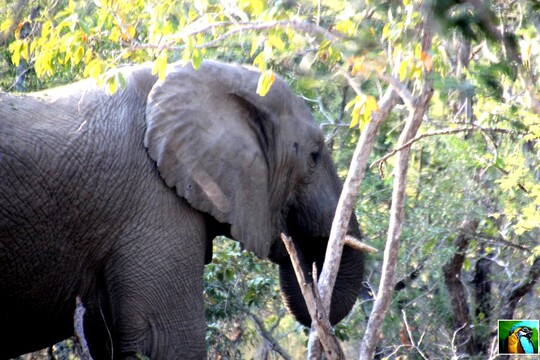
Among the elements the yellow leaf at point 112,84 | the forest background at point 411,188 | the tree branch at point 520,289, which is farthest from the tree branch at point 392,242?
the tree branch at point 520,289

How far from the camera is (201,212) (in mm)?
5496

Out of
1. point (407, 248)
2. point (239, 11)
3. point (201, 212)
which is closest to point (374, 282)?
point (407, 248)

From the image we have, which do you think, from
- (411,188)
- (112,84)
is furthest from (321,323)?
(411,188)

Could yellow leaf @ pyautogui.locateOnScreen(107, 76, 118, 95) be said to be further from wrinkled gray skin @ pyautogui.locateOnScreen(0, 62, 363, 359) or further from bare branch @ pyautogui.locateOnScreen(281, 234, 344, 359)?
bare branch @ pyautogui.locateOnScreen(281, 234, 344, 359)

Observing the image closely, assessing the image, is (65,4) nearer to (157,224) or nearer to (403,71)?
(157,224)

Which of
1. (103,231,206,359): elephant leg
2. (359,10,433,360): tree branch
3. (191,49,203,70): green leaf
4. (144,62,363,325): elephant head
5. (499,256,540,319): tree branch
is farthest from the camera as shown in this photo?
(499,256,540,319): tree branch

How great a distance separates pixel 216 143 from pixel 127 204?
579 mm

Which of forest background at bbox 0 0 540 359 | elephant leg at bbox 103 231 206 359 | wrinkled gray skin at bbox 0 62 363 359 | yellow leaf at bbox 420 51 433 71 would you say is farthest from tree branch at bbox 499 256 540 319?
yellow leaf at bbox 420 51 433 71

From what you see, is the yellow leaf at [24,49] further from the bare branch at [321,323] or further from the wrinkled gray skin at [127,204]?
the bare branch at [321,323]

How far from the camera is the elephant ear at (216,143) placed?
538 cm

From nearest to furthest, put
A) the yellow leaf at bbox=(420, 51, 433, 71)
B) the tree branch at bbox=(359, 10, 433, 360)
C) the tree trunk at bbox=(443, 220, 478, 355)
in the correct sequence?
the yellow leaf at bbox=(420, 51, 433, 71) < the tree branch at bbox=(359, 10, 433, 360) < the tree trunk at bbox=(443, 220, 478, 355)

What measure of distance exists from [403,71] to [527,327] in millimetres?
2225

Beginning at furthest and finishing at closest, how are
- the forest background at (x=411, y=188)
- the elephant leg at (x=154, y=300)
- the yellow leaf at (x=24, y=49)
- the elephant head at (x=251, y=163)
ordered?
the forest background at (x=411, y=188)
the yellow leaf at (x=24, y=49)
the elephant head at (x=251, y=163)
the elephant leg at (x=154, y=300)

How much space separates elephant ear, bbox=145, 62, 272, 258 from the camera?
212 inches
